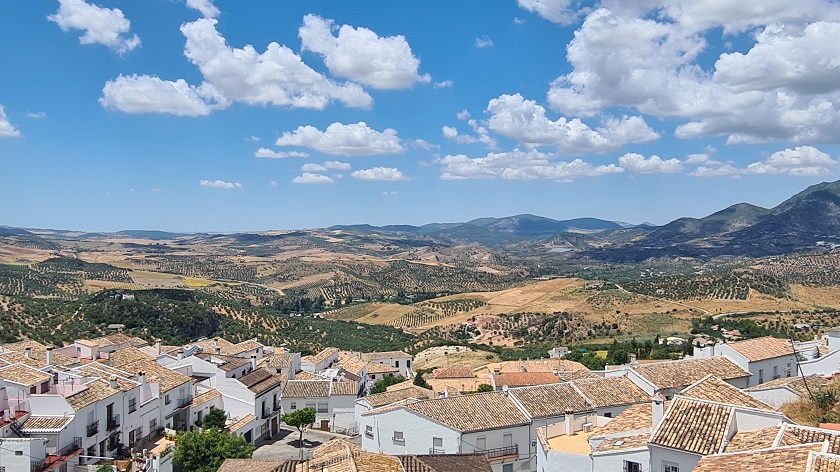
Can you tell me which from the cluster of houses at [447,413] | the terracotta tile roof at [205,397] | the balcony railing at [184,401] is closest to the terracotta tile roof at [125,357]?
the cluster of houses at [447,413]

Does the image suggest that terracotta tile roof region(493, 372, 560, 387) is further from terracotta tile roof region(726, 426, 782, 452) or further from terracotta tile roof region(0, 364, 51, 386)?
terracotta tile roof region(0, 364, 51, 386)

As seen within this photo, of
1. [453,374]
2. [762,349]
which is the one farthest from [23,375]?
[762,349]

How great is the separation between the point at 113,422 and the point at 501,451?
18.0 meters

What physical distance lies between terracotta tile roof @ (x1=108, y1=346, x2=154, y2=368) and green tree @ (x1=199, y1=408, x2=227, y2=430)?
693 centimetres

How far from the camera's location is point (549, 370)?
4903cm

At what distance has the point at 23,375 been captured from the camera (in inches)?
1134

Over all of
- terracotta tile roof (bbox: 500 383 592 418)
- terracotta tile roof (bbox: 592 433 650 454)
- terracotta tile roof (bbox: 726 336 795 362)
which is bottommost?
terracotta tile roof (bbox: 500 383 592 418)

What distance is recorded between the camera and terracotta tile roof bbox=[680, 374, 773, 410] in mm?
20553

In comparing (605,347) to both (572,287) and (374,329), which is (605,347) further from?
(572,287)

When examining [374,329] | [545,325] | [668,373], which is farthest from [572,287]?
[668,373]

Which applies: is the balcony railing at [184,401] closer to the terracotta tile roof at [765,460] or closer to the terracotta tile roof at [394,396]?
the terracotta tile roof at [394,396]

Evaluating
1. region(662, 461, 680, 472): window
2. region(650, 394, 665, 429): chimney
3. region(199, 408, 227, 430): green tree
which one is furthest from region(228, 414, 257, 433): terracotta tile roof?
region(662, 461, 680, 472): window

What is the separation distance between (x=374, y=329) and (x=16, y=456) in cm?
8268

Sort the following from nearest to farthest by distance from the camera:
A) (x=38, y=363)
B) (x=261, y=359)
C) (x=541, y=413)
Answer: (x=541, y=413) → (x=38, y=363) → (x=261, y=359)
